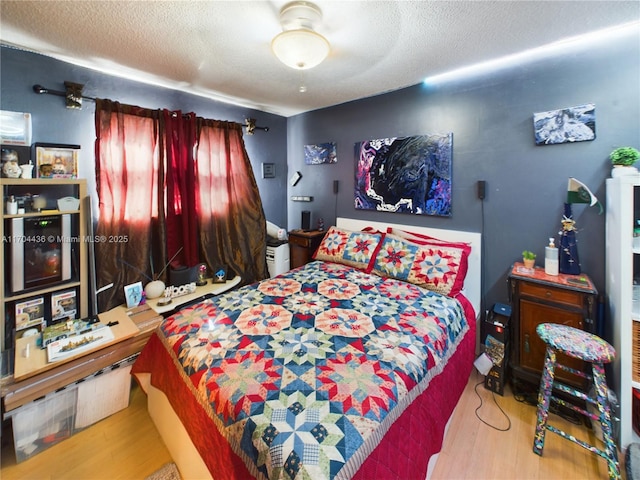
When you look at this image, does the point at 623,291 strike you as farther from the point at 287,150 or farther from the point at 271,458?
the point at 287,150

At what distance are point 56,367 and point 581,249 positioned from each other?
337cm

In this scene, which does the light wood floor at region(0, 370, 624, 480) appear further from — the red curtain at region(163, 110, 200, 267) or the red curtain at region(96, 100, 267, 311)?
the red curtain at region(163, 110, 200, 267)

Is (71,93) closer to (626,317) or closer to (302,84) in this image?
(302,84)

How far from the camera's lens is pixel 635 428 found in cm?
152

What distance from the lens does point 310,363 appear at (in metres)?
1.24

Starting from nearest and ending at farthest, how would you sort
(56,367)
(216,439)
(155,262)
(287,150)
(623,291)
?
1. (216,439)
2. (623,291)
3. (56,367)
4. (155,262)
5. (287,150)

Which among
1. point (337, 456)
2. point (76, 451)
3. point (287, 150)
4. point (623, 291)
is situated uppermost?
point (287, 150)

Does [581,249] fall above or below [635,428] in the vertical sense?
above

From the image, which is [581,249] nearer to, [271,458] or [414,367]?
[414,367]

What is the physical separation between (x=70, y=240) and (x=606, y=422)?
3311 millimetres

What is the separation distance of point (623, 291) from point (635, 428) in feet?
2.52

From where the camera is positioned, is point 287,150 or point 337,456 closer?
point 337,456

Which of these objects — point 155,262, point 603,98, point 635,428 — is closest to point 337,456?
point 635,428

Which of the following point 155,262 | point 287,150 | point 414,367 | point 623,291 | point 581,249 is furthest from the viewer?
point 287,150
